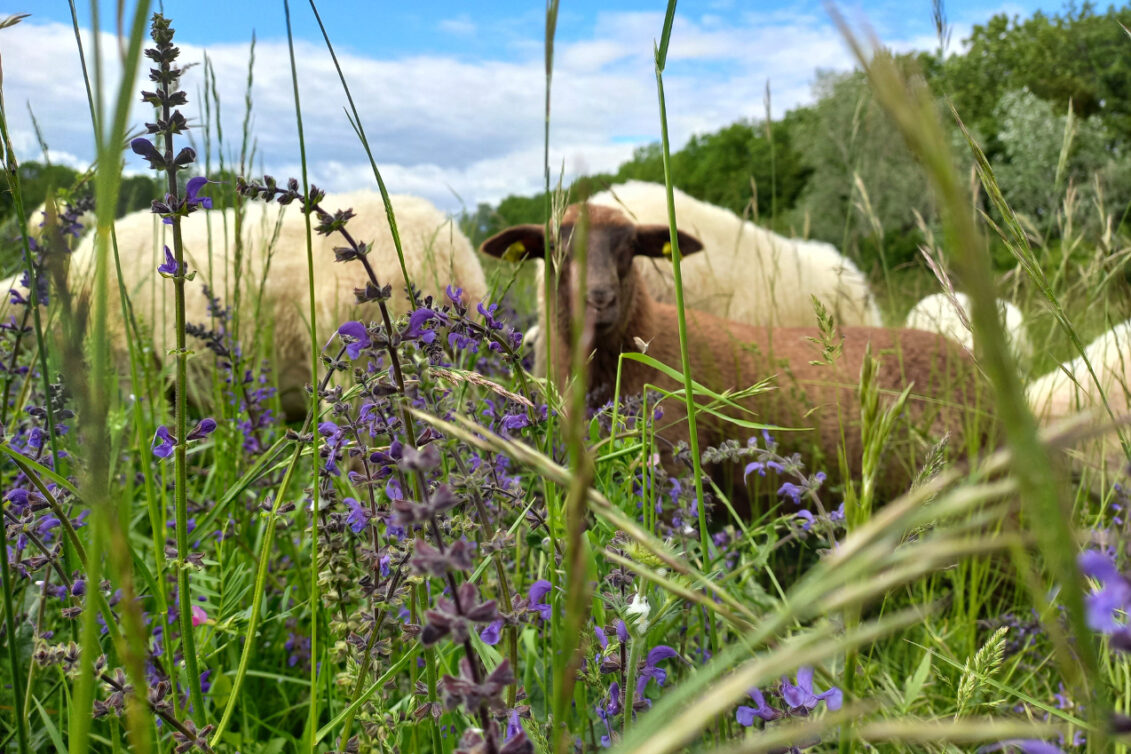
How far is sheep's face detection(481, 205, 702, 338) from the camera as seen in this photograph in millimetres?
4004

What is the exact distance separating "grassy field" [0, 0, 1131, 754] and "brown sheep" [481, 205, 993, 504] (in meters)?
1.41

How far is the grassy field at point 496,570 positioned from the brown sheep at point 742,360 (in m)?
1.41

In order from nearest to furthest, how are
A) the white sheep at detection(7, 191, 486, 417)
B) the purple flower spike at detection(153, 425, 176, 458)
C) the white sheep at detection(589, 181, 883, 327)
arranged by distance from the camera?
1. the purple flower spike at detection(153, 425, 176, 458)
2. the white sheep at detection(7, 191, 486, 417)
3. the white sheep at detection(589, 181, 883, 327)

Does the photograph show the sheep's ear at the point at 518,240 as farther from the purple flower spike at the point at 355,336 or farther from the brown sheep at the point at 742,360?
the purple flower spike at the point at 355,336

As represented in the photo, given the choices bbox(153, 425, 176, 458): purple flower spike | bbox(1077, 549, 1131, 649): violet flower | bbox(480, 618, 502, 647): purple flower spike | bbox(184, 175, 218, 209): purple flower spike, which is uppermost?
bbox(184, 175, 218, 209): purple flower spike

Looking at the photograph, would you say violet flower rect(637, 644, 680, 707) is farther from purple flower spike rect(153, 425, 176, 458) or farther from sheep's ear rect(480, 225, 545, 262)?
sheep's ear rect(480, 225, 545, 262)

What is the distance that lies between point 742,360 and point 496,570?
312 centimetres

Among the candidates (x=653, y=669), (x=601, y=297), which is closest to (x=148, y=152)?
(x=653, y=669)

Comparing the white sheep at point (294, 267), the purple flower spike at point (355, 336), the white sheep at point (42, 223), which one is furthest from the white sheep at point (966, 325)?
the white sheep at point (294, 267)

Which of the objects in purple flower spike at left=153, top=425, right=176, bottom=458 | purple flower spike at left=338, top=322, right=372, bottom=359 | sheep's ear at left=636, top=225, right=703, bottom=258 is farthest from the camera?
sheep's ear at left=636, top=225, right=703, bottom=258

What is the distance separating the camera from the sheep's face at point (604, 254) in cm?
400

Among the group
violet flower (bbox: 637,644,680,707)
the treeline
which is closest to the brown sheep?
violet flower (bbox: 637,644,680,707)

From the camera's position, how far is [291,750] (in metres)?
1.65

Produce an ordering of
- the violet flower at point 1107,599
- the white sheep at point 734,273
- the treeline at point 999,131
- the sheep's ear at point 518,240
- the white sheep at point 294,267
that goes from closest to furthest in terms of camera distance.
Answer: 1. the violet flower at point 1107,599
2. the sheep's ear at point 518,240
3. the white sheep at point 294,267
4. the white sheep at point 734,273
5. the treeline at point 999,131
